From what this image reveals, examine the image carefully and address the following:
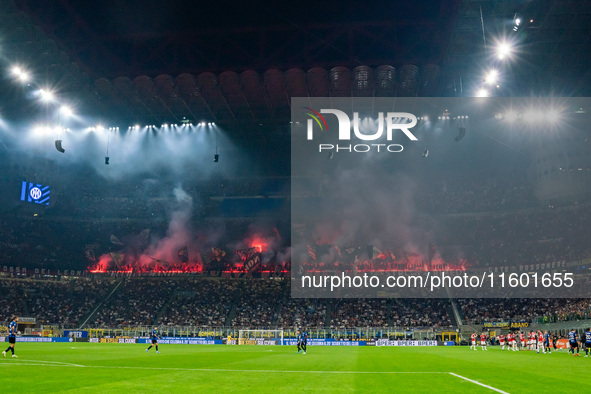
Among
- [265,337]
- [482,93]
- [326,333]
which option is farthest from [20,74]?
[482,93]

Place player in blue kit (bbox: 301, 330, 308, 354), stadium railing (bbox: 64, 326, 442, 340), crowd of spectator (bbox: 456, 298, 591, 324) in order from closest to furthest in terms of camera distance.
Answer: player in blue kit (bbox: 301, 330, 308, 354)
stadium railing (bbox: 64, 326, 442, 340)
crowd of spectator (bbox: 456, 298, 591, 324)

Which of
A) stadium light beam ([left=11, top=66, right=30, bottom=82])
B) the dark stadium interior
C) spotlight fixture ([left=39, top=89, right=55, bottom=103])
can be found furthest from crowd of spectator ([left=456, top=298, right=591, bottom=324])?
stadium light beam ([left=11, top=66, right=30, bottom=82])

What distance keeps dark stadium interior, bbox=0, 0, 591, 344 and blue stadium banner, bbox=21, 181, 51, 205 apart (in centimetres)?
107

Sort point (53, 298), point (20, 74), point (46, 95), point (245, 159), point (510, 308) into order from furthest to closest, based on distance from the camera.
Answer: point (245, 159) < point (53, 298) < point (510, 308) < point (46, 95) < point (20, 74)

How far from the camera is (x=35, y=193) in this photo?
60.7 m

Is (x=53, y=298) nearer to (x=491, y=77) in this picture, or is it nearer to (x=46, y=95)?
(x=46, y=95)

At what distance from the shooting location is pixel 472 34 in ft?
112

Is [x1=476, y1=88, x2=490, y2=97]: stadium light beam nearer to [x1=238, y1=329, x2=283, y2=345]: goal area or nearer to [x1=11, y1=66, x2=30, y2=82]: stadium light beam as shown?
[x1=238, y1=329, x2=283, y2=345]: goal area

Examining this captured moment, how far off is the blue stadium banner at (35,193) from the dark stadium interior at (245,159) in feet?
3.50

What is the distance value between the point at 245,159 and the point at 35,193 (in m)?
26.6

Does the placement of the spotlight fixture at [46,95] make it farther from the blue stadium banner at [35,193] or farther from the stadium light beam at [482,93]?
the stadium light beam at [482,93]

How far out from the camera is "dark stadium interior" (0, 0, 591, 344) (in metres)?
36.0

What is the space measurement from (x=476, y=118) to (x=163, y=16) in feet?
110

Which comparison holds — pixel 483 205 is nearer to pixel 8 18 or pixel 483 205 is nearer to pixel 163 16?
pixel 163 16
